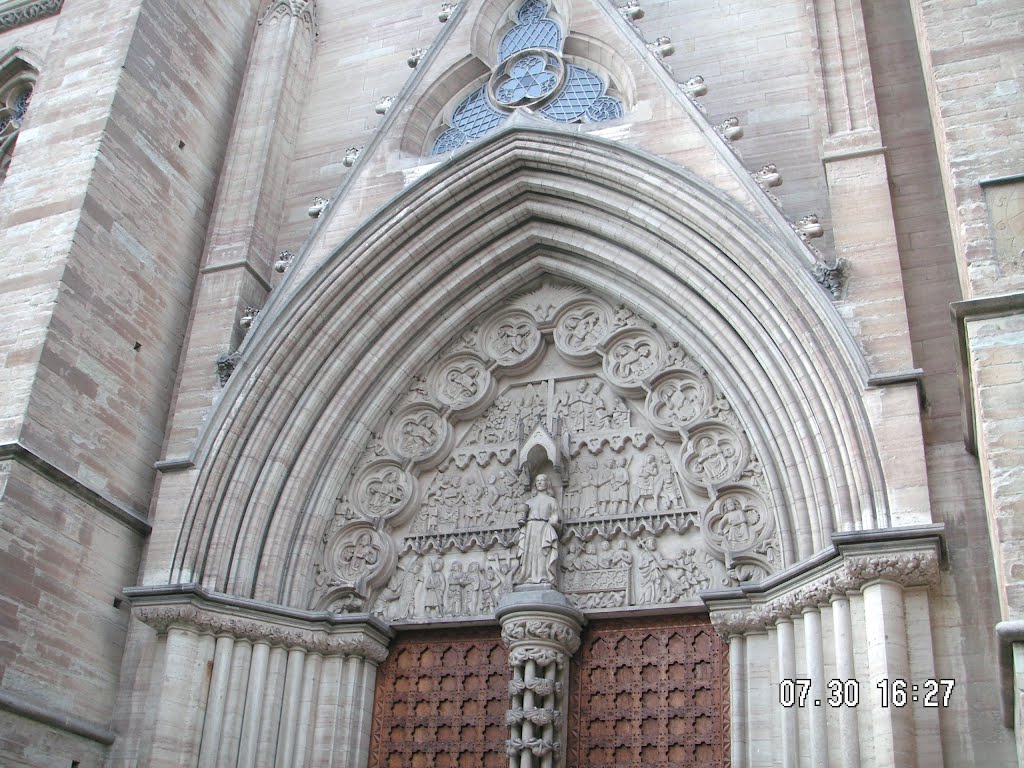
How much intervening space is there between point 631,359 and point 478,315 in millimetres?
1543

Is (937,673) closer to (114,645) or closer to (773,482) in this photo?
(773,482)

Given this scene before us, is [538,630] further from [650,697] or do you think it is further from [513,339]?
[513,339]

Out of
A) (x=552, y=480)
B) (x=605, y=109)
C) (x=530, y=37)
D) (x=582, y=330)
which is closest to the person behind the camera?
(x=552, y=480)

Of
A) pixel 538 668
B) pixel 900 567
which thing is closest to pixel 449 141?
pixel 538 668

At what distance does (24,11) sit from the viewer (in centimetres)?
1355

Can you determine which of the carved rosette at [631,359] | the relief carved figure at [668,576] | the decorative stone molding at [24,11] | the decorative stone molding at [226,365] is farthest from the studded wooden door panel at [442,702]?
the decorative stone molding at [24,11]

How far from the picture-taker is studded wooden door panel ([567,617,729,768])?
8750 millimetres

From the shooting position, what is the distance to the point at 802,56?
10.7 m

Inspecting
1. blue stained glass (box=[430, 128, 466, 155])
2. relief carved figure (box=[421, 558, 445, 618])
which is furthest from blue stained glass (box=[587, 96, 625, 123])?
relief carved figure (box=[421, 558, 445, 618])

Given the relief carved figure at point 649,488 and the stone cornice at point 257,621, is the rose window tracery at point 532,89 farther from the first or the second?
the stone cornice at point 257,621

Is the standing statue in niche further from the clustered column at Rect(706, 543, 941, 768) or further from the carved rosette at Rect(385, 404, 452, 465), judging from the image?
the clustered column at Rect(706, 543, 941, 768)

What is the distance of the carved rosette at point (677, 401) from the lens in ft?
32.1

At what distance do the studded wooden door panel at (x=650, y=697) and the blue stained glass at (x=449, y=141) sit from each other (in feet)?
16.0

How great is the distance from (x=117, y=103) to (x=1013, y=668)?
8.51m
